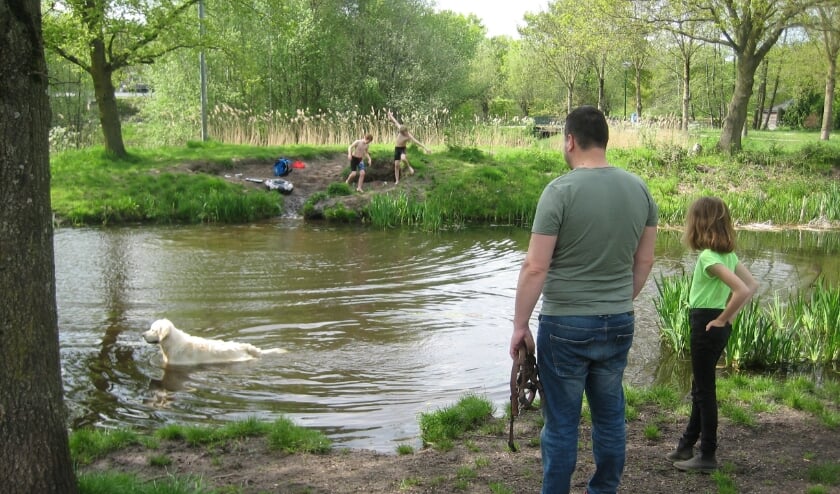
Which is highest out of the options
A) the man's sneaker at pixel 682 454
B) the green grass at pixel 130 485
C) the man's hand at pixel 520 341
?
the man's hand at pixel 520 341

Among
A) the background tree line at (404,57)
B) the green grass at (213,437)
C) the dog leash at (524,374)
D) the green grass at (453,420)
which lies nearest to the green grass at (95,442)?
the green grass at (213,437)

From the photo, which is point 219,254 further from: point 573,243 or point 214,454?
point 573,243

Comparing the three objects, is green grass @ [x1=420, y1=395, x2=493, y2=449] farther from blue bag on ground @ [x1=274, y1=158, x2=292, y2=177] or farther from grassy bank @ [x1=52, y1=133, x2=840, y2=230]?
blue bag on ground @ [x1=274, y1=158, x2=292, y2=177]

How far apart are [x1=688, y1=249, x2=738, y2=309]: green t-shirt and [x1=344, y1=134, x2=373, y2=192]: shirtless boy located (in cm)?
1590

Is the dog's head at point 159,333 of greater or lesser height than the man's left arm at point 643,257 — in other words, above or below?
below

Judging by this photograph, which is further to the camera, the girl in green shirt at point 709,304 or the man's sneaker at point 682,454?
the man's sneaker at point 682,454

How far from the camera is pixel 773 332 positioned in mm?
7910

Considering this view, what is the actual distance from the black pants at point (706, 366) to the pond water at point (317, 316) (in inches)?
92.4

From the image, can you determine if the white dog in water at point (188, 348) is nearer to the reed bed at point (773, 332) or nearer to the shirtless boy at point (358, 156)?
the reed bed at point (773, 332)

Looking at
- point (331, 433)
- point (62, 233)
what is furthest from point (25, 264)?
point (62, 233)

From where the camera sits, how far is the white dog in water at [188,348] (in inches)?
325

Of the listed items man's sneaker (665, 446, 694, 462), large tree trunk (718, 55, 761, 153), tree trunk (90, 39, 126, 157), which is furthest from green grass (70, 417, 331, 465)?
large tree trunk (718, 55, 761, 153)

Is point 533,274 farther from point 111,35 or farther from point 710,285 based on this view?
point 111,35

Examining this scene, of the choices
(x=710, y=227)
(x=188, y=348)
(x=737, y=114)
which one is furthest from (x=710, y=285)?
(x=737, y=114)
